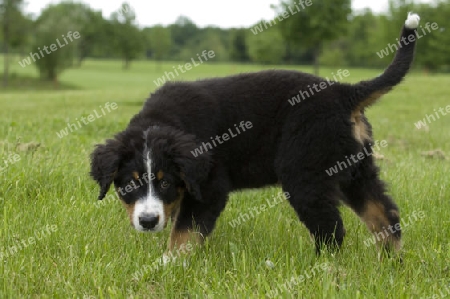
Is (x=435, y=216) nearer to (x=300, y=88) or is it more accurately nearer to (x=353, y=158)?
(x=353, y=158)

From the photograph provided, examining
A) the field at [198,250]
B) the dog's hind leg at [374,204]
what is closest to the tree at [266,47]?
the field at [198,250]

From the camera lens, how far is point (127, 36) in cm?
6700

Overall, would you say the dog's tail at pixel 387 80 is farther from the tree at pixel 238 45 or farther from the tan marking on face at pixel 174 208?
the tree at pixel 238 45

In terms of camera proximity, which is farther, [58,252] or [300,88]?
[300,88]

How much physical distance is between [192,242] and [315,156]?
3.84 ft

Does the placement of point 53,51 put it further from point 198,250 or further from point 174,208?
point 198,250

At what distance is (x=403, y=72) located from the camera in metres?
4.00

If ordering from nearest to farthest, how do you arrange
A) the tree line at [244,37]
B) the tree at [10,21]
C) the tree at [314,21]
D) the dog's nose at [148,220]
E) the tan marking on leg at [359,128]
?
the dog's nose at [148,220], the tan marking on leg at [359,128], the tree at [314,21], the tree line at [244,37], the tree at [10,21]

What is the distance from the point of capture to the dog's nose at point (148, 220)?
3572mm

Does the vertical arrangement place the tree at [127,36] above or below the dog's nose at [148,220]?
above

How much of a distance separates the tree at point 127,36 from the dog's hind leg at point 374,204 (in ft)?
215

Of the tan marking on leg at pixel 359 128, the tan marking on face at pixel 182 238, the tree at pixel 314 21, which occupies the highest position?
the tree at pixel 314 21

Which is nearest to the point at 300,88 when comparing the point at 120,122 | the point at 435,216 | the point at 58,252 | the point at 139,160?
the point at 139,160

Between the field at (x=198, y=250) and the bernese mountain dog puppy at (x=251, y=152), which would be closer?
the field at (x=198, y=250)
